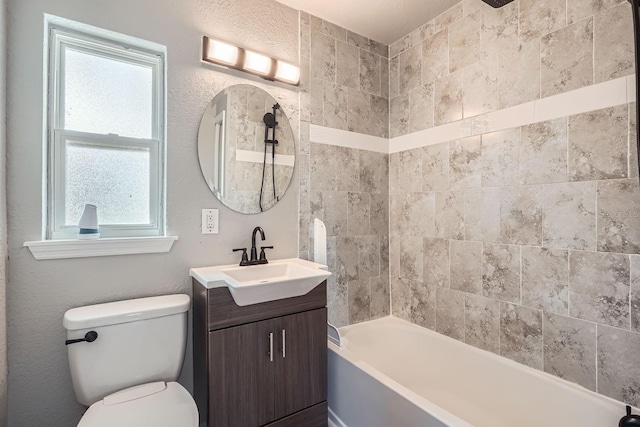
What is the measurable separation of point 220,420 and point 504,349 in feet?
5.07

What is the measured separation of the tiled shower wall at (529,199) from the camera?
4.29 feet

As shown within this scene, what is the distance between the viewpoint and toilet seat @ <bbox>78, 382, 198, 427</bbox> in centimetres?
106

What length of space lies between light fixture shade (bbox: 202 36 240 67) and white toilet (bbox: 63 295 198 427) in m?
1.33

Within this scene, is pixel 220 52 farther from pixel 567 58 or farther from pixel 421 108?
pixel 567 58

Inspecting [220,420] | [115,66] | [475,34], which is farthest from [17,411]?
[475,34]

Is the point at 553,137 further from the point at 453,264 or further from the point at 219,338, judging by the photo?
the point at 219,338

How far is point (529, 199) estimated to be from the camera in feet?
5.19

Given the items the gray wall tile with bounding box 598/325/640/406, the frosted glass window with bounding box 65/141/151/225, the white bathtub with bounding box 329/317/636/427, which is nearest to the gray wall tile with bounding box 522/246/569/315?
the gray wall tile with bounding box 598/325/640/406

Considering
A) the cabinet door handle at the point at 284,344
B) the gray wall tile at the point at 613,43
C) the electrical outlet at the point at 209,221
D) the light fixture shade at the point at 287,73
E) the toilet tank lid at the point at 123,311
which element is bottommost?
the cabinet door handle at the point at 284,344

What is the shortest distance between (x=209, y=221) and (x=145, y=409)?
0.89 m

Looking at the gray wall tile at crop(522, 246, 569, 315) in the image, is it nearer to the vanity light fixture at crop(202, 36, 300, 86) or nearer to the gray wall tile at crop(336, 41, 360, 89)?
the gray wall tile at crop(336, 41, 360, 89)

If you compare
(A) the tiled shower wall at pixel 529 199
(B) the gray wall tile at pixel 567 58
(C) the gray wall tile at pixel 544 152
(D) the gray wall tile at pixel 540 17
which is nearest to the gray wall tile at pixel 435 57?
(A) the tiled shower wall at pixel 529 199

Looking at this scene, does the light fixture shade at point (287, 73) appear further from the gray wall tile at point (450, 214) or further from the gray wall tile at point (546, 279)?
the gray wall tile at point (546, 279)

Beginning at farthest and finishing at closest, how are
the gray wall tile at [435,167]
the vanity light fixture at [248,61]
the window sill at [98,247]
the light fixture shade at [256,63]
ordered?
the gray wall tile at [435,167] < the light fixture shade at [256,63] < the vanity light fixture at [248,61] < the window sill at [98,247]
